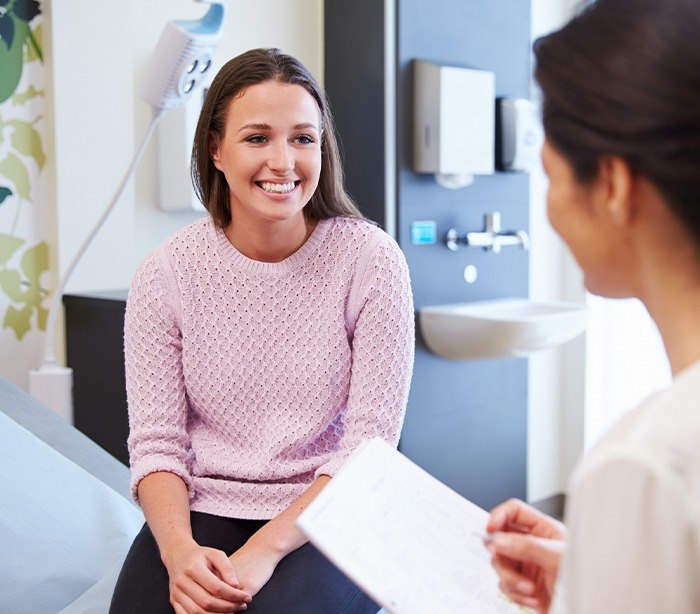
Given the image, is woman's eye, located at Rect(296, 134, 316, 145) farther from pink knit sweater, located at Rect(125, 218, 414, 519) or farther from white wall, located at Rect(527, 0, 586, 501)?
white wall, located at Rect(527, 0, 586, 501)

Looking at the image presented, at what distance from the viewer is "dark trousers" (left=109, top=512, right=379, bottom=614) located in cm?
123

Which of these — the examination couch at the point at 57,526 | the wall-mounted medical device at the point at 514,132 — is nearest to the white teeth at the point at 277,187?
the examination couch at the point at 57,526

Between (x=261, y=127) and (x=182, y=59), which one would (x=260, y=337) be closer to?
(x=261, y=127)

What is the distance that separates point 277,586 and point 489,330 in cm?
150

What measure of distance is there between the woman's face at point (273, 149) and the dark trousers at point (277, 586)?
1.64 feet

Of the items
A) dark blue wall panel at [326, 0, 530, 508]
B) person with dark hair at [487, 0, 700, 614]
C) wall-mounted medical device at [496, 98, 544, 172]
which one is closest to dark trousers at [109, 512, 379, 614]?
person with dark hair at [487, 0, 700, 614]

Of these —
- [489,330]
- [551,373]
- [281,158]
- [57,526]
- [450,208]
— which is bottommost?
[551,373]

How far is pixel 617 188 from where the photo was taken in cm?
61

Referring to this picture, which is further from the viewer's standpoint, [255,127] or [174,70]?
[174,70]

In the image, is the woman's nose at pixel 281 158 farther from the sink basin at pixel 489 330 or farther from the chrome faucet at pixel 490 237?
the chrome faucet at pixel 490 237

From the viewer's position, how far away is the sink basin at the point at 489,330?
2.62 m

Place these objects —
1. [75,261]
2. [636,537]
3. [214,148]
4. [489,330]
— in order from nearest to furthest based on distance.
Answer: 1. [636,537]
2. [214,148]
3. [75,261]
4. [489,330]

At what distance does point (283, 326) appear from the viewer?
1.45 m

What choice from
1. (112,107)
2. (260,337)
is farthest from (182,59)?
(260,337)
